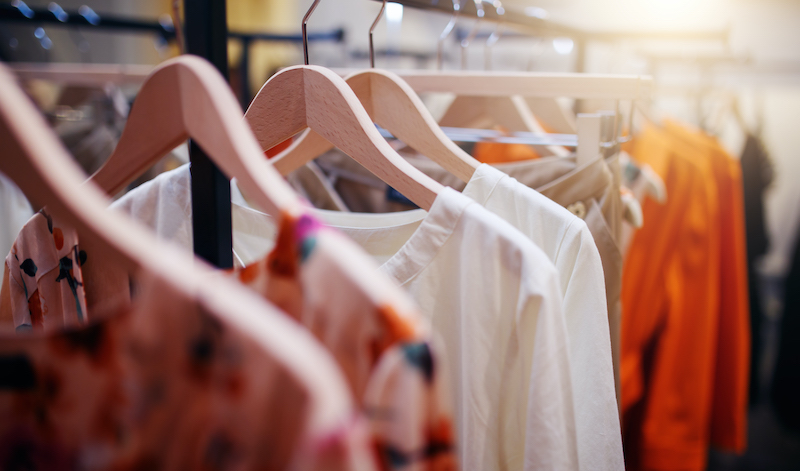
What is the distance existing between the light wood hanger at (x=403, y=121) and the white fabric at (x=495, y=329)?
3.0 inches

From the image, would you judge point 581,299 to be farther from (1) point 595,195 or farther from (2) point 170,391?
(2) point 170,391

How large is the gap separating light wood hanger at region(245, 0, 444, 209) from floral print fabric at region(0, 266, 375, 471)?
0.22 metres

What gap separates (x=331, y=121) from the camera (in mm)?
432

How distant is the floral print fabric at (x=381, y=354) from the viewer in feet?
0.67

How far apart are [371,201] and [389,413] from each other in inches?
25.5

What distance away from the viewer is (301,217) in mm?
241

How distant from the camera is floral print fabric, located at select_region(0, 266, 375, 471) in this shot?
203 millimetres

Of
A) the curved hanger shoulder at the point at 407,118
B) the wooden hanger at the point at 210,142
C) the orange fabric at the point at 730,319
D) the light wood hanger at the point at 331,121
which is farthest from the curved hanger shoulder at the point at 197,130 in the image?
the orange fabric at the point at 730,319

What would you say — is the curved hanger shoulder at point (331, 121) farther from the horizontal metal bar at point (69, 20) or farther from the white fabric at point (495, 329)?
the horizontal metal bar at point (69, 20)

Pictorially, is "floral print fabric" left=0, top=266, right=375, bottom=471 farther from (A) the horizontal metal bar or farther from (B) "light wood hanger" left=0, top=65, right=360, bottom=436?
(A) the horizontal metal bar

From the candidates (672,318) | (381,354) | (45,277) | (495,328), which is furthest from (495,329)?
(672,318)

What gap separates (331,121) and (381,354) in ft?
0.85

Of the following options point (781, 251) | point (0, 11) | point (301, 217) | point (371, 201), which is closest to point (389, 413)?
point (301, 217)

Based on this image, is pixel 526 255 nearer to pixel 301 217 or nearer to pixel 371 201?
pixel 301 217
